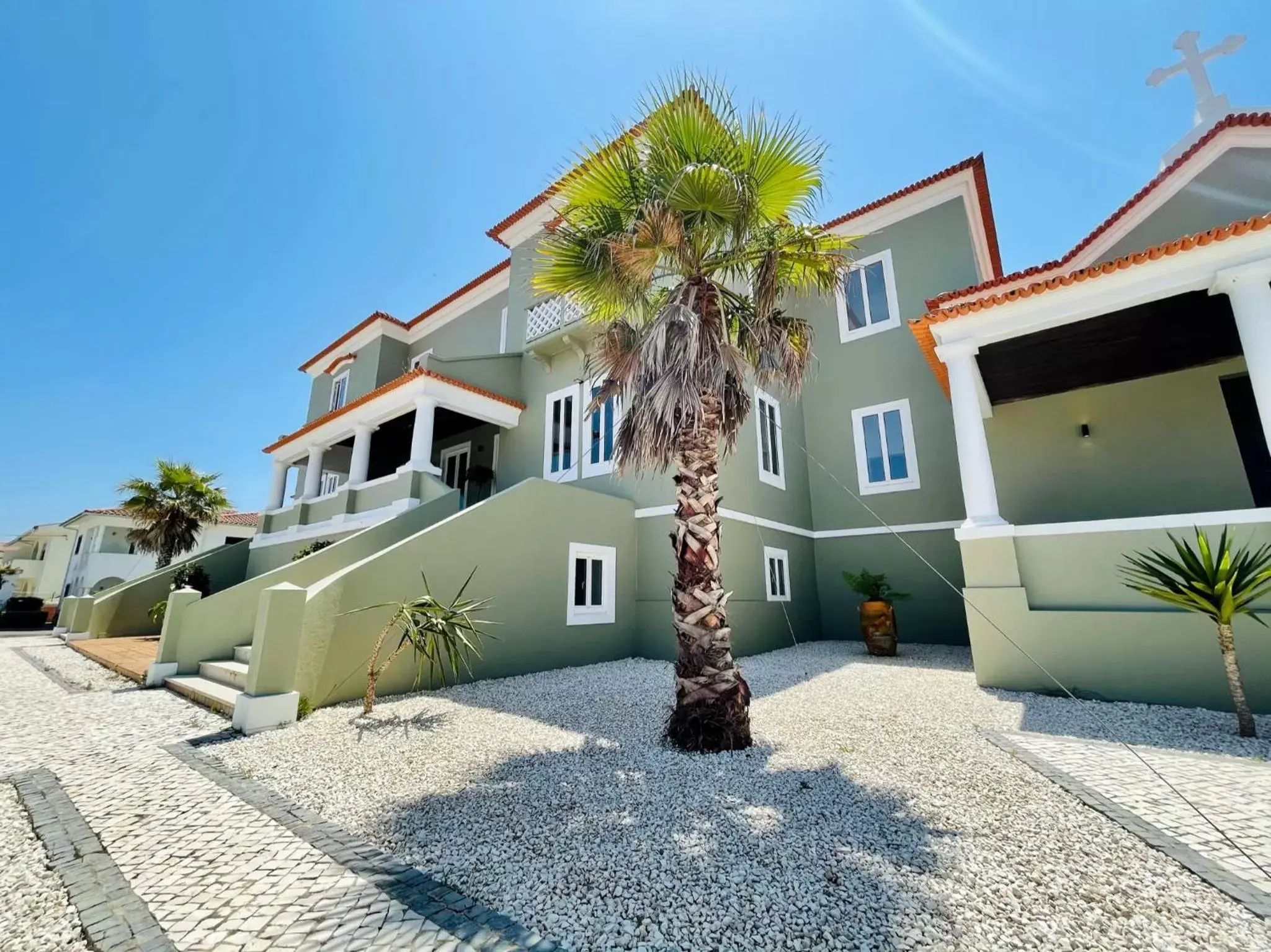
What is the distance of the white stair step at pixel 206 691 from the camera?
6.32 m

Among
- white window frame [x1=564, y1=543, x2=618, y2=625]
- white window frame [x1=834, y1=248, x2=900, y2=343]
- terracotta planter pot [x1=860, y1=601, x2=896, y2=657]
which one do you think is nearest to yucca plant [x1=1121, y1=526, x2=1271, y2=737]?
terracotta planter pot [x1=860, y1=601, x2=896, y2=657]

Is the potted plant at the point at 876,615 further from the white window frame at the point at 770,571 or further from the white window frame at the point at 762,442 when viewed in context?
the white window frame at the point at 762,442

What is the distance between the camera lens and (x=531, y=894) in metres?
2.55

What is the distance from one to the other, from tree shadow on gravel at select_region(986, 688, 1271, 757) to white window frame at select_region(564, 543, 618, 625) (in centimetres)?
647

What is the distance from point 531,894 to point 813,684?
626 centimetres

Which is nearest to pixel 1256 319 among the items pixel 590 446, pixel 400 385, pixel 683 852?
pixel 683 852

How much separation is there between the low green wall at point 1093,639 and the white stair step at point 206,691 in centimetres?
972

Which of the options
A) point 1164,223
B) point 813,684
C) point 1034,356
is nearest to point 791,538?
point 813,684

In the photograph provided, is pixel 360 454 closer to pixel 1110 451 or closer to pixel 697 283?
pixel 697 283

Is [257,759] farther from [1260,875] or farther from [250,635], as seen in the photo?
[1260,875]

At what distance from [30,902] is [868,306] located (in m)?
16.5

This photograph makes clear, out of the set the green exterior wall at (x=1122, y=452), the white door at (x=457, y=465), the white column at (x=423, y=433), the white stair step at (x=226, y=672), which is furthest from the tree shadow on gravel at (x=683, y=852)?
the white door at (x=457, y=465)

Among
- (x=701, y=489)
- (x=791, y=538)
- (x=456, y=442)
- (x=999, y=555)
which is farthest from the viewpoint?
(x=456, y=442)

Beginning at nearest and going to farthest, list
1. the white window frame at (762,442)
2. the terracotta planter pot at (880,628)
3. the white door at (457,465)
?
the terracotta planter pot at (880,628)
the white window frame at (762,442)
the white door at (457,465)
